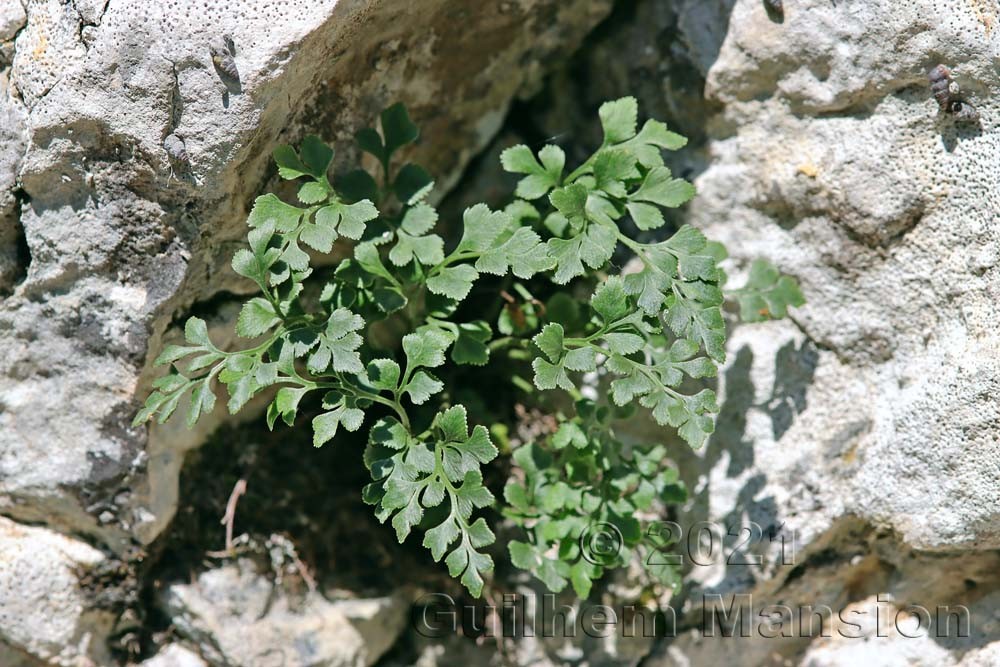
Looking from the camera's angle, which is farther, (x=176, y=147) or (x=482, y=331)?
(x=482, y=331)

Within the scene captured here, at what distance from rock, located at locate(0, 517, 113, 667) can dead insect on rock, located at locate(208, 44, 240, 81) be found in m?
1.78

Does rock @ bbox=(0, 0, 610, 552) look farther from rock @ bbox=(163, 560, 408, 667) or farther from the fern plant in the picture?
rock @ bbox=(163, 560, 408, 667)

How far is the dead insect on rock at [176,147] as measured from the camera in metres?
2.72

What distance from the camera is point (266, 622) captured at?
134 inches

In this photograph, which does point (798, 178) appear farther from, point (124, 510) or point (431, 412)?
point (124, 510)

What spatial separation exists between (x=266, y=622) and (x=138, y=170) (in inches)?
67.9

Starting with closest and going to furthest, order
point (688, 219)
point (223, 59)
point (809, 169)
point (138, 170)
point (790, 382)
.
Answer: point (223, 59), point (138, 170), point (809, 169), point (790, 382), point (688, 219)

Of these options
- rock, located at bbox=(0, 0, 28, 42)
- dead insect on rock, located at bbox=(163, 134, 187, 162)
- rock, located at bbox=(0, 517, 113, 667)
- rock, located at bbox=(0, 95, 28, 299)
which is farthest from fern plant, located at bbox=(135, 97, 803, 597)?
rock, located at bbox=(0, 0, 28, 42)

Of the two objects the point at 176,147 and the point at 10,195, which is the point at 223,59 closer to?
the point at 176,147

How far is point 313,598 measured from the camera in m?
3.49

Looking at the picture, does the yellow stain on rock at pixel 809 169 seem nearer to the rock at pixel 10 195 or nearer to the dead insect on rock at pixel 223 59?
the dead insect on rock at pixel 223 59

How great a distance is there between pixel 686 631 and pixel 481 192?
73.9 inches

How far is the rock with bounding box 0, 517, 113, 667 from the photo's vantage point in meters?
3.16

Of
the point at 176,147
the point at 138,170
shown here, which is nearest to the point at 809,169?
the point at 176,147
